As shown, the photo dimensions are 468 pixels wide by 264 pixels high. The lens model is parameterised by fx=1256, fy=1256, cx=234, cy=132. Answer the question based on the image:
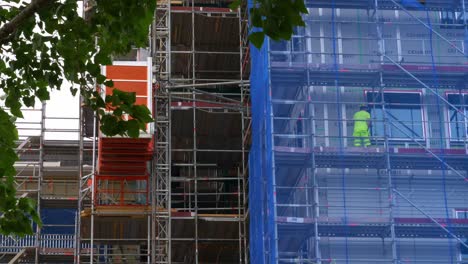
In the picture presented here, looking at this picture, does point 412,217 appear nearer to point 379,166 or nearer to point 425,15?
point 379,166

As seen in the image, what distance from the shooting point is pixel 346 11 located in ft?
81.9

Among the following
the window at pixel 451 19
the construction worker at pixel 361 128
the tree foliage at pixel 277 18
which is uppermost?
the window at pixel 451 19

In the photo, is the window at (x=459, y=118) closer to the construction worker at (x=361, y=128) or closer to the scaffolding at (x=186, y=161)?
the construction worker at (x=361, y=128)

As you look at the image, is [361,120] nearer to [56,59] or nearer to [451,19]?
[451,19]

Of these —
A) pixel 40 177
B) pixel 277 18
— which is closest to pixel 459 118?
pixel 40 177

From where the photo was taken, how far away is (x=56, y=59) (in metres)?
12.2

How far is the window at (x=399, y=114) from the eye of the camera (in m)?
23.8

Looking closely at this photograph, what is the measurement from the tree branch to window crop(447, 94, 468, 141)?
Result: 46.2 ft

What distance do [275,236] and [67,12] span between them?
39.0 ft

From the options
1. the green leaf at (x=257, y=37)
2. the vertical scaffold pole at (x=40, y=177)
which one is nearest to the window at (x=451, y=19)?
the vertical scaffold pole at (x=40, y=177)

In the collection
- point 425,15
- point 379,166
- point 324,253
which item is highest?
point 425,15

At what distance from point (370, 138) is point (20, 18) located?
1386cm

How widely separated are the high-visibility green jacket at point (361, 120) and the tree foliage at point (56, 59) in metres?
11.7

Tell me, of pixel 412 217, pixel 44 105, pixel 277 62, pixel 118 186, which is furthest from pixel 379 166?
pixel 44 105
